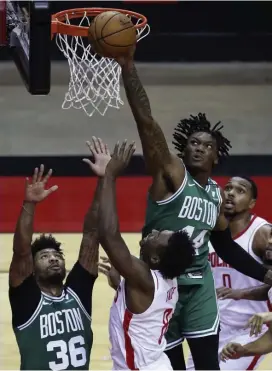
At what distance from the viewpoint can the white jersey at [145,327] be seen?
163 inches

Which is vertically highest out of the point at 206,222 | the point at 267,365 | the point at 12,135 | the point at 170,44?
the point at 170,44

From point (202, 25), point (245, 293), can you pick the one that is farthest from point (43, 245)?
point (202, 25)

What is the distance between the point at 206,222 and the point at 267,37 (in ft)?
28.2

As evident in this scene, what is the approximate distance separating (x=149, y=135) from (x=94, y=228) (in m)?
0.53

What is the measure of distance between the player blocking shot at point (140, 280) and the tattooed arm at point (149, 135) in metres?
0.37

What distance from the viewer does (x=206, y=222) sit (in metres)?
4.71

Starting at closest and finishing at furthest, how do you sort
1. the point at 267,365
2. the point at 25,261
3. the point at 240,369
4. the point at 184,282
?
the point at 25,261 < the point at 184,282 < the point at 240,369 < the point at 267,365

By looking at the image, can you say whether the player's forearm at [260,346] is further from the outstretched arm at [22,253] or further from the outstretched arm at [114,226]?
the outstretched arm at [22,253]

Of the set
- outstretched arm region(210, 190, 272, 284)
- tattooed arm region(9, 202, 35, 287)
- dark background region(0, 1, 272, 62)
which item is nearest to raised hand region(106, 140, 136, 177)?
tattooed arm region(9, 202, 35, 287)

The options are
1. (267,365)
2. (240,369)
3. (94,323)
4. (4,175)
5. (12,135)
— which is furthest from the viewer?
(12,135)

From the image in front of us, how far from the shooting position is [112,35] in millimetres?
4395

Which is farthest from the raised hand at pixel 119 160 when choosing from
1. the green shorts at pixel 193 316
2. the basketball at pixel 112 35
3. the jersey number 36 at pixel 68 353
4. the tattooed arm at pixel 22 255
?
the green shorts at pixel 193 316

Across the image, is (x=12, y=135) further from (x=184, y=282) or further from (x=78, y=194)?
(x=184, y=282)

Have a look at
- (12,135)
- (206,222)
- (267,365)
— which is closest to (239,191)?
(206,222)
